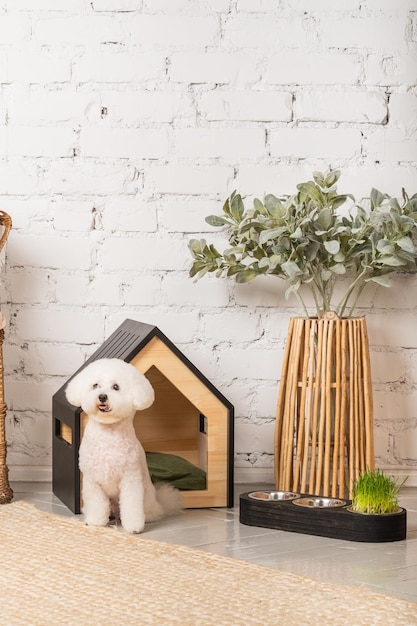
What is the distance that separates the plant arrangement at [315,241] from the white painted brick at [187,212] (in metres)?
0.12

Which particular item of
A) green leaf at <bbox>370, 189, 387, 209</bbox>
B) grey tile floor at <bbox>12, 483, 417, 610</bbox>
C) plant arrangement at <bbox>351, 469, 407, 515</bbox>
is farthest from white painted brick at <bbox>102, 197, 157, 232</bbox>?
plant arrangement at <bbox>351, 469, 407, 515</bbox>

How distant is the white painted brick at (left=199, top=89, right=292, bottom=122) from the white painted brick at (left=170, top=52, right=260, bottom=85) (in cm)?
4

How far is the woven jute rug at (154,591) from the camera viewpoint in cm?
171

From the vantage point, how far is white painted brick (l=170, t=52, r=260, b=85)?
9.91 ft

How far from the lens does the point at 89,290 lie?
3049 millimetres

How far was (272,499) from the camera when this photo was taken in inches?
99.7

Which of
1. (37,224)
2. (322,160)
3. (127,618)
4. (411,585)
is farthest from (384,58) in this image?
(127,618)

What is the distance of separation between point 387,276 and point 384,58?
0.69 metres

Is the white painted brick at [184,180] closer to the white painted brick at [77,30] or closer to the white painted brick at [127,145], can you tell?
the white painted brick at [127,145]

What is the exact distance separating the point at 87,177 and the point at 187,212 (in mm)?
336

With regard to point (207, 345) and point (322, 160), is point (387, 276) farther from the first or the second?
point (207, 345)

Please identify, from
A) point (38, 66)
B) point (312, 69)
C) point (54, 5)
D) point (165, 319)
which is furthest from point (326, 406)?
point (54, 5)

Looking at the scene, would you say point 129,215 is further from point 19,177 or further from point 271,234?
point 271,234

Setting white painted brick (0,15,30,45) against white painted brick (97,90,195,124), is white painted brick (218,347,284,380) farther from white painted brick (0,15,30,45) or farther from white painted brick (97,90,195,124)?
white painted brick (0,15,30,45)
